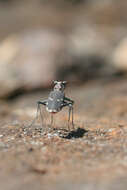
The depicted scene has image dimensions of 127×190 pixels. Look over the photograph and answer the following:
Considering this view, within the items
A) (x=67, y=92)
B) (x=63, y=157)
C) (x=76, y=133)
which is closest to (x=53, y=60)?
(x=67, y=92)

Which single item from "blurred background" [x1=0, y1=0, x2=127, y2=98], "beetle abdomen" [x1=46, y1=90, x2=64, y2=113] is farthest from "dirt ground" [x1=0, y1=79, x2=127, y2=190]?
"blurred background" [x1=0, y1=0, x2=127, y2=98]

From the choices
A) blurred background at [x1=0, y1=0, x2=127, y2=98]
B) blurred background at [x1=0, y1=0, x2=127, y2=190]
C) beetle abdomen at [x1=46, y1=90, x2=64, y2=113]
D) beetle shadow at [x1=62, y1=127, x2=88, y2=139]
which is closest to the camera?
blurred background at [x1=0, y1=0, x2=127, y2=190]

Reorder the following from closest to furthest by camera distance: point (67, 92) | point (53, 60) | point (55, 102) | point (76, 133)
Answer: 1. point (55, 102)
2. point (76, 133)
3. point (67, 92)
4. point (53, 60)

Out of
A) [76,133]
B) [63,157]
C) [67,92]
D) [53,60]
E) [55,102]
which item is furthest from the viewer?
[53,60]

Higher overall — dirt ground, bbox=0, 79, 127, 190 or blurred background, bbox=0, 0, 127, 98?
blurred background, bbox=0, 0, 127, 98

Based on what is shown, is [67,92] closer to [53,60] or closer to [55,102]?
[53,60]

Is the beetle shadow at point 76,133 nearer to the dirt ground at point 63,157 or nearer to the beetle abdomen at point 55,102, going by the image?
the dirt ground at point 63,157

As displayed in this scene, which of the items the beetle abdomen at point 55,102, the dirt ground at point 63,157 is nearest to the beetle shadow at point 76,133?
the dirt ground at point 63,157

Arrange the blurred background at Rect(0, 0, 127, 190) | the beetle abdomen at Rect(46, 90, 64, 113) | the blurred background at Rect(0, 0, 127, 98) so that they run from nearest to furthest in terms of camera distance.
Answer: the blurred background at Rect(0, 0, 127, 190)
the beetle abdomen at Rect(46, 90, 64, 113)
the blurred background at Rect(0, 0, 127, 98)

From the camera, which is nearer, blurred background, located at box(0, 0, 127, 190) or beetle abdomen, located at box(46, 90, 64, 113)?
blurred background, located at box(0, 0, 127, 190)

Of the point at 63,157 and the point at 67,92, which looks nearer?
the point at 63,157

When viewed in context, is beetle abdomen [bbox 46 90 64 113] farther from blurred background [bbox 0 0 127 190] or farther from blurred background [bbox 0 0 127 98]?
blurred background [bbox 0 0 127 98]

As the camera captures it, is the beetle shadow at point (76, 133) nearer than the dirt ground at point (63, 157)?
No
